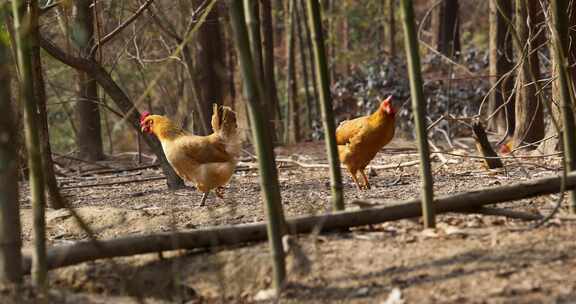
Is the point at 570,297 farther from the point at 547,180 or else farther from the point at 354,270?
the point at 547,180

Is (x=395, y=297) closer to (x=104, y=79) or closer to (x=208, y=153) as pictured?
(x=208, y=153)

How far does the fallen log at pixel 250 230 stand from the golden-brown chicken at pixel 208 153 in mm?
Answer: 2293

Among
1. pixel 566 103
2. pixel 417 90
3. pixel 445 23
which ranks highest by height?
pixel 445 23

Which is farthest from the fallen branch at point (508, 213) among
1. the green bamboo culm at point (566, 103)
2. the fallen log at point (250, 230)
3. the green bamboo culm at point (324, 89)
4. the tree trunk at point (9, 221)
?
the tree trunk at point (9, 221)

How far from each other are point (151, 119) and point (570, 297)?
444 cm

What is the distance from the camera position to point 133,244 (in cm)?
381

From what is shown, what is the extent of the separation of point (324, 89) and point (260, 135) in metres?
0.67

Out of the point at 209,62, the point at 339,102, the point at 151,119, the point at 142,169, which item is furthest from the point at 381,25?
the point at 151,119

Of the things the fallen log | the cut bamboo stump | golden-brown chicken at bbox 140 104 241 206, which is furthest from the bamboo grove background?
golden-brown chicken at bbox 140 104 241 206

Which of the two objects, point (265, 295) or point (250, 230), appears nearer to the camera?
point (265, 295)

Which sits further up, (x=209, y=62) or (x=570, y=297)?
(x=209, y=62)

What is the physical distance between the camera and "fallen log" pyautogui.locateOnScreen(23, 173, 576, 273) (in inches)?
150

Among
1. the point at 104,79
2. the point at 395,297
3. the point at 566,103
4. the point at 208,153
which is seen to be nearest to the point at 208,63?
the point at 104,79

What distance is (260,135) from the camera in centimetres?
336
